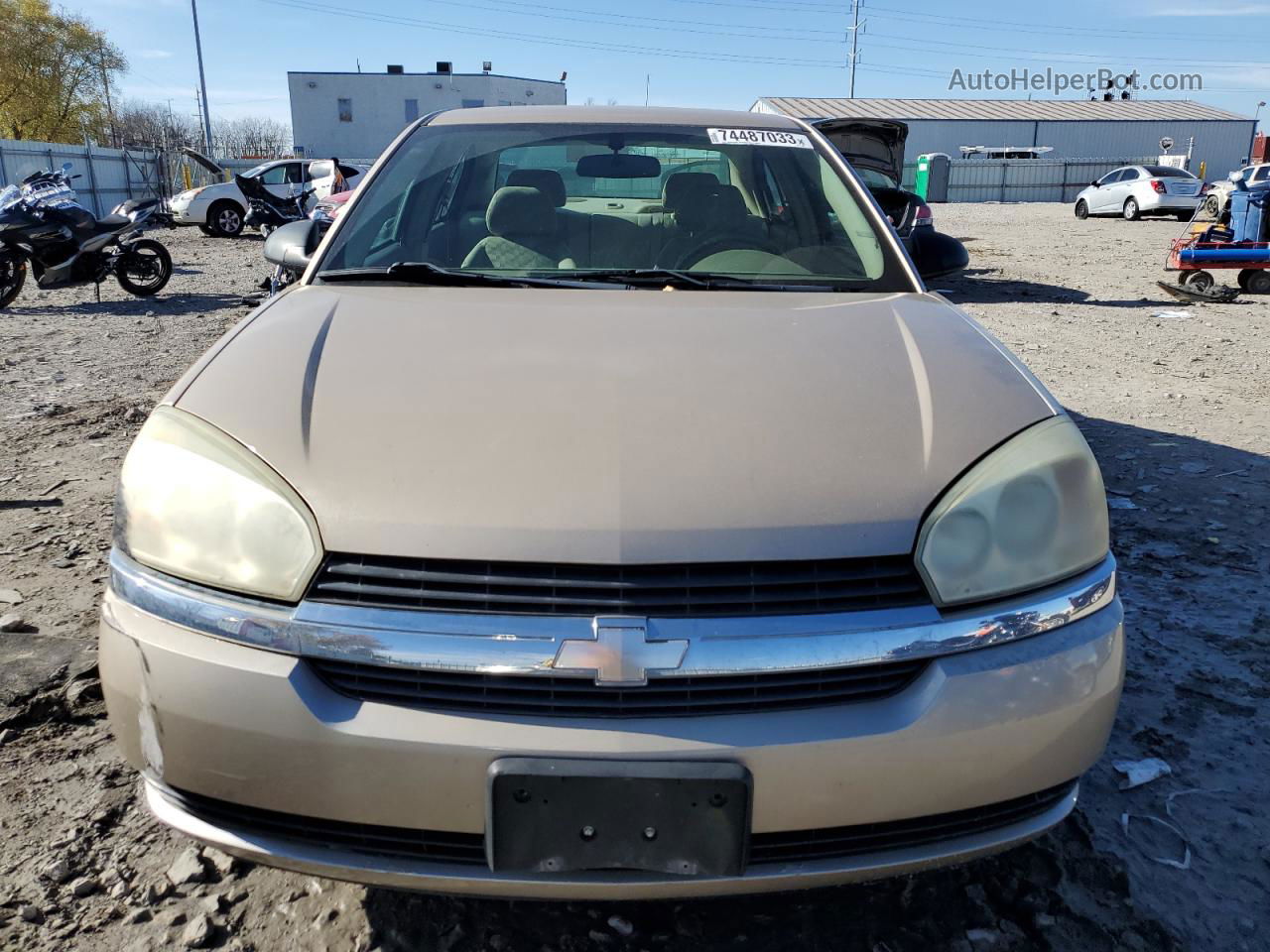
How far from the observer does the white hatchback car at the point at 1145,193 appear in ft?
84.5

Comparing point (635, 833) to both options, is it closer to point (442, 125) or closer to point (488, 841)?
point (488, 841)

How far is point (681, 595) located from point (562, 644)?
196 mm

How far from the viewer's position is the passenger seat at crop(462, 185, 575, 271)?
2.59m

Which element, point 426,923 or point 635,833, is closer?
point 635,833

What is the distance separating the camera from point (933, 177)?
1469 inches

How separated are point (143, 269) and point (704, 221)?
9970 mm

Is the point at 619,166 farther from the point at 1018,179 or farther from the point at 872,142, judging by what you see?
the point at 1018,179

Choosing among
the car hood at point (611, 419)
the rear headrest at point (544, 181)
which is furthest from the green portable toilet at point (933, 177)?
the car hood at point (611, 419)

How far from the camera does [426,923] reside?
1.84 m

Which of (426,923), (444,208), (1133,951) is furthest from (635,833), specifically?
(444,208)

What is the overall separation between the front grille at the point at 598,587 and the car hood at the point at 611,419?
24 millimetres

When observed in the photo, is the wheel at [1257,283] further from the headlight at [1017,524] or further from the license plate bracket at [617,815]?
the license plate bracket at [617,815]

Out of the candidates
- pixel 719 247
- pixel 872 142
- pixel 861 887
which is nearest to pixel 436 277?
pixel 719 247


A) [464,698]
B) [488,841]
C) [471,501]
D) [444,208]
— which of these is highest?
[444,208]
